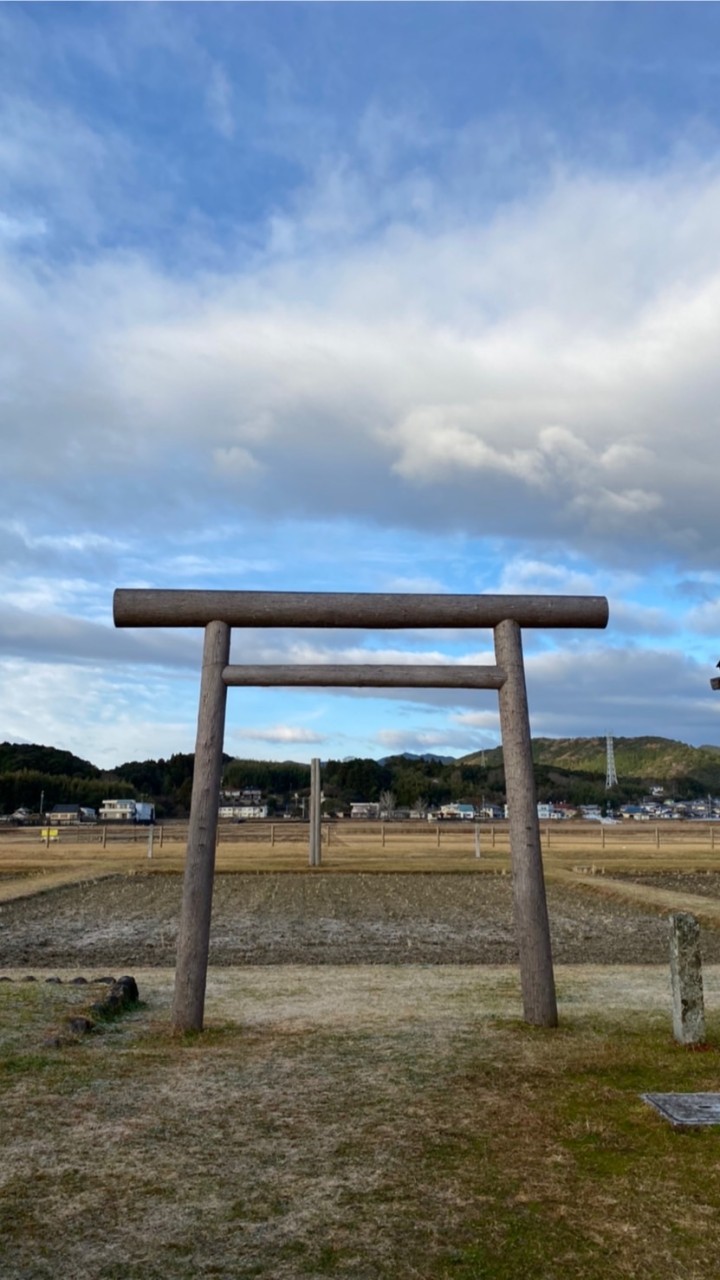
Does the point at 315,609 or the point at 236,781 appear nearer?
the point at 315,609

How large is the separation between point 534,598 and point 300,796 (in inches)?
5764

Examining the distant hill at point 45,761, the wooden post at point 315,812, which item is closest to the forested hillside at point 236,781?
the distant hill at point 45,761

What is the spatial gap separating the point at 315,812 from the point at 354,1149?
2799cm

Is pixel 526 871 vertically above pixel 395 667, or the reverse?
pixel 395 667

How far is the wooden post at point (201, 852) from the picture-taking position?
25.1 feet

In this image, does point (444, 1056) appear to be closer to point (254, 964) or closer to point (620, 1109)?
point (620, 1109)

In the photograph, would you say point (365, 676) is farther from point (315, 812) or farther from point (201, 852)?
point (315, 812)

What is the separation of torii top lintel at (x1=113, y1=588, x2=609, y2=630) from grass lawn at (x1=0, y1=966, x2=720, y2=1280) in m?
3.43

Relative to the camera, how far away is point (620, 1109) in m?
5.54

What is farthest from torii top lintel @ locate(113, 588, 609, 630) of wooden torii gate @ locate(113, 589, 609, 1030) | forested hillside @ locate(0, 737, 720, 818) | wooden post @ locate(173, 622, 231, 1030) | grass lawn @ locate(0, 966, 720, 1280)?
forested hillside @ locate(0, 737, 720, 818)

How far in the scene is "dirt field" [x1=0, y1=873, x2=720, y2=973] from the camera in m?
13.5

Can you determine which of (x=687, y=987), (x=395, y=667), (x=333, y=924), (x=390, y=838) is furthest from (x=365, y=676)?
(x=390, y=838)

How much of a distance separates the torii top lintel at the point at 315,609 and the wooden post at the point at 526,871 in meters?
0.67

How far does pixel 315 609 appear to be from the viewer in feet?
27.7
